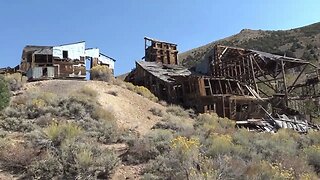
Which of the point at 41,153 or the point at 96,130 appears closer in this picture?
the point at 41,153

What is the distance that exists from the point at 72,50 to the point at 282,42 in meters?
50.7

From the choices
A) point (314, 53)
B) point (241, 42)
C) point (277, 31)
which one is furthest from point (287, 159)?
point (277, 31)

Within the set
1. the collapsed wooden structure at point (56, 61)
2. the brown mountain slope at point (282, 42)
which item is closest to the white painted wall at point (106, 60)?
the collapsed wooden structure at point (56, 61)

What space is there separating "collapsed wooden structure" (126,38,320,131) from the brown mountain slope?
29437 mm

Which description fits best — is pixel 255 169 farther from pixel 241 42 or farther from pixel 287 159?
pixel 241 42

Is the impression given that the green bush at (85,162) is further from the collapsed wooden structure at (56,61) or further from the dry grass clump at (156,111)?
the collapsed wooden structure at (56,61)

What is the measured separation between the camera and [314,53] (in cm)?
6881

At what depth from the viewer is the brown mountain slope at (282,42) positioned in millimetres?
70500

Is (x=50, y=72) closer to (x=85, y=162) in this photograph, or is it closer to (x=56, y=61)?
(x=56, y=61)

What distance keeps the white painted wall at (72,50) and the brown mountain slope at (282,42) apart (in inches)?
1369

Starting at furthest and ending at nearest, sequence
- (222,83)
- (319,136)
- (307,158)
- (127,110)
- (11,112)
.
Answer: (222,83) → (127,110) → (319,136) → (11,112) → (307,158)

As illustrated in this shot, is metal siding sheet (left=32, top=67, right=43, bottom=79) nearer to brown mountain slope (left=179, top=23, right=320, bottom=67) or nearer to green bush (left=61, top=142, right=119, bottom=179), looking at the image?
green bush (left=61, top=142, right=119, bottom=179)

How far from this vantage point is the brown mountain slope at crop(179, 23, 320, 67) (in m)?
70.5

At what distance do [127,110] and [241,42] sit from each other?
2604 inches
